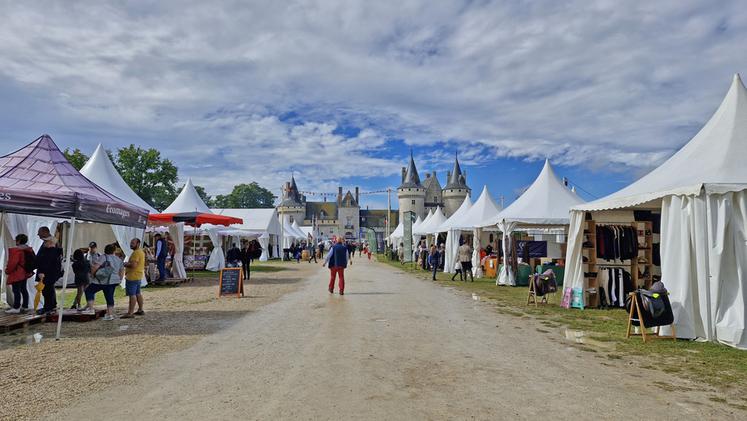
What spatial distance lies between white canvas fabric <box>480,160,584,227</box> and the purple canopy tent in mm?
11980

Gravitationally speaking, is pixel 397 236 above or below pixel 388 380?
above

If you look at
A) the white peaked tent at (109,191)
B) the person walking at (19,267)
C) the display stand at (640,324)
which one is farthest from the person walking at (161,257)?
the display stand at (640,324)

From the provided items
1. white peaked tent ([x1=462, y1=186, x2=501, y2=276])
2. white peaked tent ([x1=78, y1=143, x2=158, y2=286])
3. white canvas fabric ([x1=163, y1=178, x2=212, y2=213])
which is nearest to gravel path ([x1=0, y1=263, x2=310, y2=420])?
white peaked tent ([x1=78, y1=143, x2=158, y2=286])

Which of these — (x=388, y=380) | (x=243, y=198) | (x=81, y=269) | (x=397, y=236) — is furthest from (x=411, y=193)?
(x=388, y=380)

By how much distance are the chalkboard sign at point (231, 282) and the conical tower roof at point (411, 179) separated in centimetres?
7987

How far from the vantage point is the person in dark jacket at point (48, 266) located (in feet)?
30.1

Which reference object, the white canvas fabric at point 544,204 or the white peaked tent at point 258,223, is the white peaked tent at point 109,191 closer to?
the white canvas fabric at point 544,204

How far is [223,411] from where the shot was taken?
4184 millimetres

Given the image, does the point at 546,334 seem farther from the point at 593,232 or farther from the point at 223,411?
the point at 223,411

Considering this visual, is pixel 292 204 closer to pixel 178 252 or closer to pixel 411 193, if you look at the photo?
pixel 411 193

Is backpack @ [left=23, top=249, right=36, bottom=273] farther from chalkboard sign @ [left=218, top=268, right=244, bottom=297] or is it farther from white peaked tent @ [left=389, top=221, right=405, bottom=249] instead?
white peaked tent @ [left=389, top=221, right=405, bottom=249]

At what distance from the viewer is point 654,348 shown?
697 centimetres

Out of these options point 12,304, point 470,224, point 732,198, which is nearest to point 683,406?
point 732,198

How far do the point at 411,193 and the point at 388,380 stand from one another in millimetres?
87245
